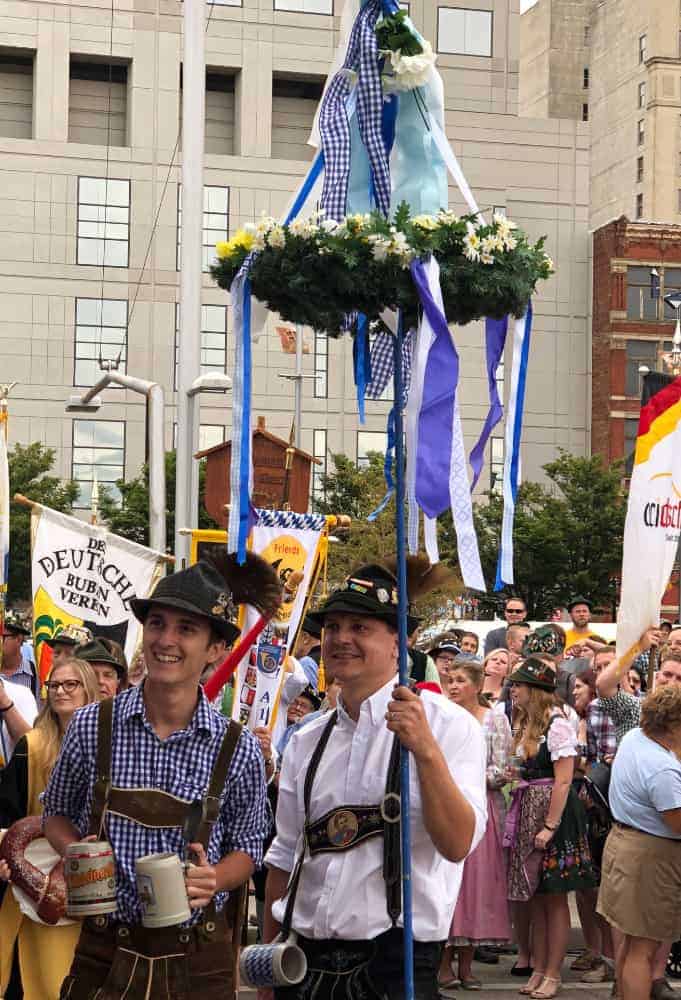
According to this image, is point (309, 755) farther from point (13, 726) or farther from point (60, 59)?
point (60, 59)

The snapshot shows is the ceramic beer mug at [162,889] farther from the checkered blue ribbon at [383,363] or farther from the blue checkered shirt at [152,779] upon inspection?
the checkered blue ribbon at [383,363]

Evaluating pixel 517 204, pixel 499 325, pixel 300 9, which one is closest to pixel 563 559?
pixel 517 204

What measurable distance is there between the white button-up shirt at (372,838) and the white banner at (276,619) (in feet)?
16.2

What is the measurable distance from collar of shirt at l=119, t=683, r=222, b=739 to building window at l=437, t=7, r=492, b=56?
191 feet

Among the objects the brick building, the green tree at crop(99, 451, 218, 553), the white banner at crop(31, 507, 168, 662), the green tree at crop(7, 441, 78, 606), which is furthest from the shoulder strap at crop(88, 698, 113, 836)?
the brick building

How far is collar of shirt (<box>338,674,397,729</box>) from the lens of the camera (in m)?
5.26

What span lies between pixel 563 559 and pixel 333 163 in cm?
4584

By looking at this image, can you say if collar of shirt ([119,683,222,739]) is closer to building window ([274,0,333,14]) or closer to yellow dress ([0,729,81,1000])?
yellow dress ([0,729,81,1000])

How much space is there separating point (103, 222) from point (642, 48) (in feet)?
176

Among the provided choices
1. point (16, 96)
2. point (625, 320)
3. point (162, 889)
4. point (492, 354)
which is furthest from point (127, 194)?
point (162, 889)

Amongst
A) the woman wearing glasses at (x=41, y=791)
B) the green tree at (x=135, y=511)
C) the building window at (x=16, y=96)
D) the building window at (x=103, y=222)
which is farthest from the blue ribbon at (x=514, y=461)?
the building window at (x=16, y=96)

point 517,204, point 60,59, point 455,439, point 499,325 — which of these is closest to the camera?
point 455,439

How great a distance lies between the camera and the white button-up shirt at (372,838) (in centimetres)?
510

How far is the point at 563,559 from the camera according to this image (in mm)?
51094
